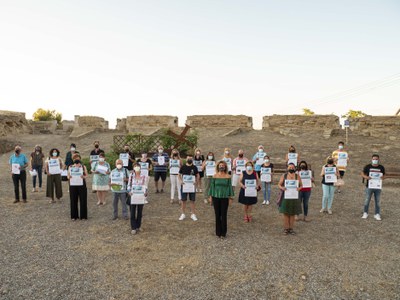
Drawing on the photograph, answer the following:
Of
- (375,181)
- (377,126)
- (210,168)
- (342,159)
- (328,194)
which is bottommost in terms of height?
(328,194)

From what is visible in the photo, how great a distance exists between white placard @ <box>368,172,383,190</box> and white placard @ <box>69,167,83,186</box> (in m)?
7.69

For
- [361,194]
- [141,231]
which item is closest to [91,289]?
[141,231]

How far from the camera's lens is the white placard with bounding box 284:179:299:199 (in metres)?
6.62

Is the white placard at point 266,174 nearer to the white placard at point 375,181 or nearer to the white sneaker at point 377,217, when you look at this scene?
the white placard at point 375,181

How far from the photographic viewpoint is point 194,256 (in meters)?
5.62

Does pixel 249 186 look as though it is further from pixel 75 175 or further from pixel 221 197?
pixel 75 175

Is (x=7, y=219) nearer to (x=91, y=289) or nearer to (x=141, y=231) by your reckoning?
(x=141, y=231)

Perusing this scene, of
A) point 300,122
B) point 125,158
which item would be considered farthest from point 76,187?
point 300,122

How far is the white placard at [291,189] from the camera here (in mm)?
6625

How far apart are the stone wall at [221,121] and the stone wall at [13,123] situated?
57.9ft

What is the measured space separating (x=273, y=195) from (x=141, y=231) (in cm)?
569

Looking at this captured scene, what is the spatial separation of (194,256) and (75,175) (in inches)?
158

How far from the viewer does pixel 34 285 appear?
15.2 feet

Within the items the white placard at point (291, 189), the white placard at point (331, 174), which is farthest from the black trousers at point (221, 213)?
the white placard at point (331, 174)
